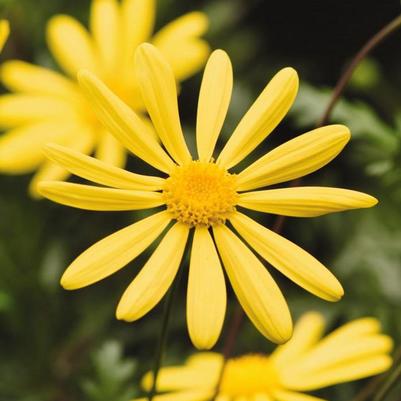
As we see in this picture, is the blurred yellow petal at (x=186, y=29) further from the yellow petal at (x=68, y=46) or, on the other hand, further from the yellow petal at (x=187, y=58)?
the yellow petal at (x=68, y=46)

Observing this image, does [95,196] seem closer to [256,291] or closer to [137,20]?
[256,291]

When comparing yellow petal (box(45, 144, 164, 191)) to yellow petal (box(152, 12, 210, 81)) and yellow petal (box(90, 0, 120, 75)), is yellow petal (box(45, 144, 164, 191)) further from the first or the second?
yellow petal (box(90, 0, 120, 75))

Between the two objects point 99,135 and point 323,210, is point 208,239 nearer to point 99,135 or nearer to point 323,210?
point 323,210

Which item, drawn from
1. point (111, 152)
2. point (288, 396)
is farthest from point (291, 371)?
point (111, 152)

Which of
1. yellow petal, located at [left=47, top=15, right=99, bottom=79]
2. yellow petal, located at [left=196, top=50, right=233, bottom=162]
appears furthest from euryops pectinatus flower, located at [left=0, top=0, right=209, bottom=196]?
yellow petal, located at [left=196, top=50, right=233, bottom=162]

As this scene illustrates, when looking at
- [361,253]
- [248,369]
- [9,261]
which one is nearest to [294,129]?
[361,253]
